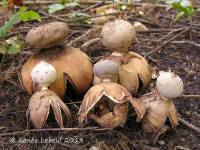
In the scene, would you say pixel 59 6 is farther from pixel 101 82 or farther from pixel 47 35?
pixel 101 82

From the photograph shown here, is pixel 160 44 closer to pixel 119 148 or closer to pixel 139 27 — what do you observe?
pixel 139 27

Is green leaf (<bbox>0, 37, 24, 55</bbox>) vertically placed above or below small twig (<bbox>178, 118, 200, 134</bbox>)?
above

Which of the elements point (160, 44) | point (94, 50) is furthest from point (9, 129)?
point (160, 44)

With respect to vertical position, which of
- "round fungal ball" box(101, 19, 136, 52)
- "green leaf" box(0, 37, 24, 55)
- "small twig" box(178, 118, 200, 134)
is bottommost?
"small twig" box(178, 118, 200, 134)

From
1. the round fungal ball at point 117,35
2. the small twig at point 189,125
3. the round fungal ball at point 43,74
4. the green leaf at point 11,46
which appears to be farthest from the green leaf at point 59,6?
the small twig at point 189,125

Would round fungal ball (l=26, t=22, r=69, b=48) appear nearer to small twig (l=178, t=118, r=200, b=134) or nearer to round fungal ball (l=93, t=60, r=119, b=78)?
round fungal ball (l=93, t=60, r=119, b=78)

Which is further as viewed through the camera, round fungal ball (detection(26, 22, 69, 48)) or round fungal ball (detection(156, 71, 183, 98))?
round fungal ball (detection(26, 22, 69, 48))

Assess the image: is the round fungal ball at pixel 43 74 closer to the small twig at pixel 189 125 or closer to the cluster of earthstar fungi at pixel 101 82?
the cluster of earthstar fungi at pixel 101 82

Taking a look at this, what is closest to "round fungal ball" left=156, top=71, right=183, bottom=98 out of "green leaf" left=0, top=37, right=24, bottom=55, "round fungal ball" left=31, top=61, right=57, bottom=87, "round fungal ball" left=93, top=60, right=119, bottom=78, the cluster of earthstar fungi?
the cluster of earthstar fungi

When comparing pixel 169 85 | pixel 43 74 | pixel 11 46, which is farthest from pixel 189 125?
pixel 11 46
